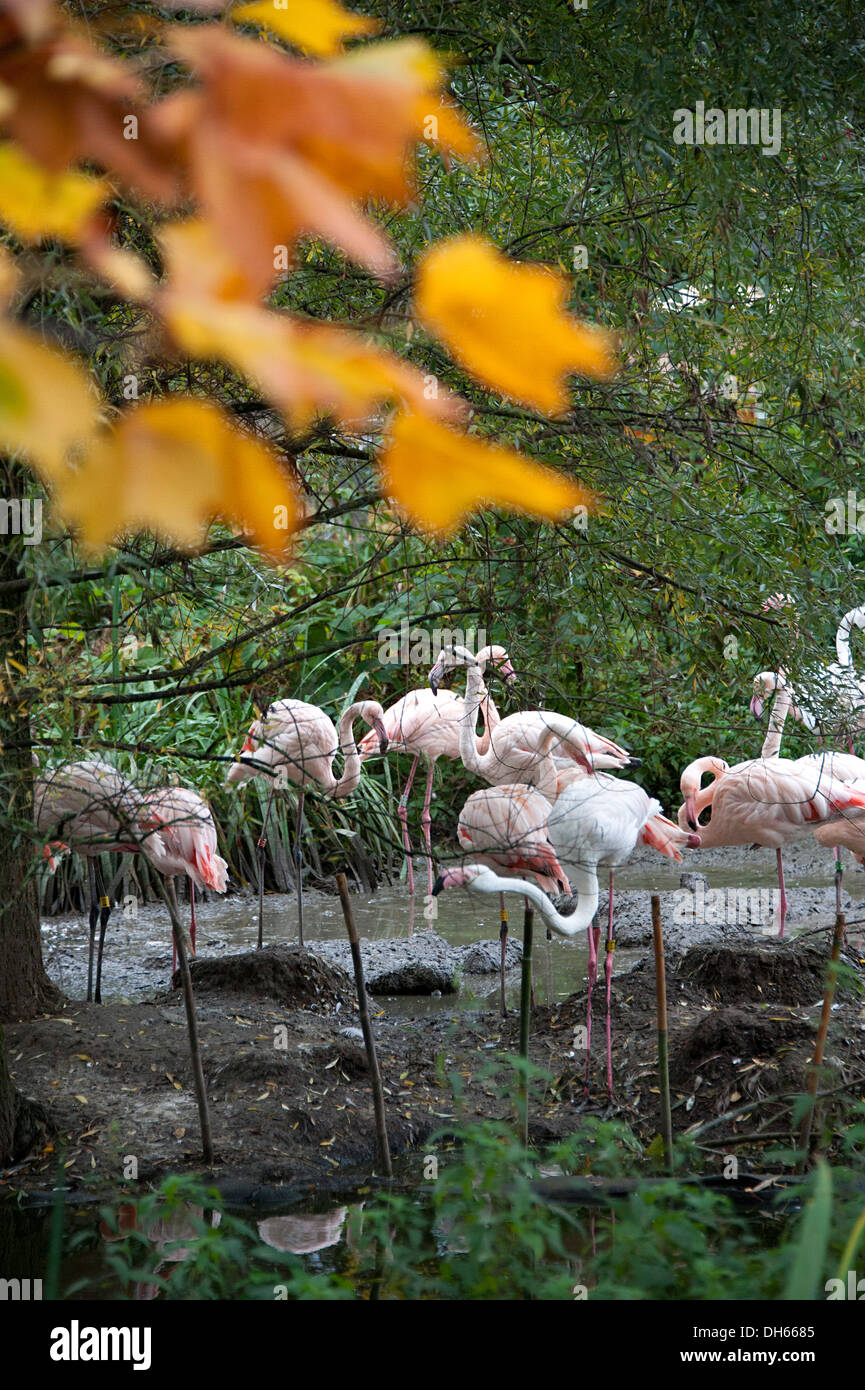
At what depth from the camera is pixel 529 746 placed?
513 centimetres

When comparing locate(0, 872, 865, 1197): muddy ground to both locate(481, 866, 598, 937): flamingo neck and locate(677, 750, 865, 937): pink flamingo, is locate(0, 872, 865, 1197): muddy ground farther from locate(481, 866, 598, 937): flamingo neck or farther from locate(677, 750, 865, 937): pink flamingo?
locate(677, 750, 865, 937): pink flamingo

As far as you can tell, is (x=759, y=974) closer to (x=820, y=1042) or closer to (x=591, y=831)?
(x=591, y=831)

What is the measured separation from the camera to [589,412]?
3.69 meters

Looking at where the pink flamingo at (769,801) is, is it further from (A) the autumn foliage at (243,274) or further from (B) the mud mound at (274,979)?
(A) the autumn foliage at (243,274)

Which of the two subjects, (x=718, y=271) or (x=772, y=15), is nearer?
(x=772, y=15)

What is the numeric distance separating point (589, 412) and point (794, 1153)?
214 cm

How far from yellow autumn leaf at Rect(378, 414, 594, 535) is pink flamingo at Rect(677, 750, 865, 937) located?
5.36 m

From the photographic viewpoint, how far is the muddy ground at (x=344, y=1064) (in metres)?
3.99

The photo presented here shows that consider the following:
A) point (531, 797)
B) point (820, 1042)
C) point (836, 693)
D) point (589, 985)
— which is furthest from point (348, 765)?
point (820, 1042)

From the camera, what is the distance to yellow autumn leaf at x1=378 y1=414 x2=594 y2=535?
2.23 feet

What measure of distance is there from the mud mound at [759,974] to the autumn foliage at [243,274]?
491 centimetres

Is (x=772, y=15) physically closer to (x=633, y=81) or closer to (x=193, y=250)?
(x=633, y=81)
